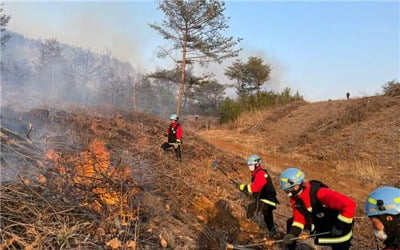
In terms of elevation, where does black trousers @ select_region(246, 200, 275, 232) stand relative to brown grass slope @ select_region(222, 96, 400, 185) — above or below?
below

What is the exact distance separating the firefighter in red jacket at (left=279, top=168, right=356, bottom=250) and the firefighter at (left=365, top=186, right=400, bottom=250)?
0.91 meters

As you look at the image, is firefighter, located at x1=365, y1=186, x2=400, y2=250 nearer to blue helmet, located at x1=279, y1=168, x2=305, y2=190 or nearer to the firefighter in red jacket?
the firefighter in red jacket

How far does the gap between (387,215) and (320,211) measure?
140 cm

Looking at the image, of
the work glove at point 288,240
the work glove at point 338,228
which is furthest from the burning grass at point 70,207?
the work glove at point 338,228

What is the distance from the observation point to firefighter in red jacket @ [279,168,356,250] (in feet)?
14.6

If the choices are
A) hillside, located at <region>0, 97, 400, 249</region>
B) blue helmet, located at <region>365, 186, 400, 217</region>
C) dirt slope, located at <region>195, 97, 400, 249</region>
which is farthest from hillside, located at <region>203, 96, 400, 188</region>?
blue helmet, located at <region>365, 186, 400, 217</region>

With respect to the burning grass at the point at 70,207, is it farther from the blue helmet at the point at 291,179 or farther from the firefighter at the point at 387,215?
the firefighter at the point at 387,215

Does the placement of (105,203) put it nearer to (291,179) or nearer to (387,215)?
(291,179)

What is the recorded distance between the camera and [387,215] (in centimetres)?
338

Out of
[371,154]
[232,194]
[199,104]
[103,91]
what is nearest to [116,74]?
[103,91]

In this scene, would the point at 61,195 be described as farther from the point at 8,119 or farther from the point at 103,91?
the point at 103,91

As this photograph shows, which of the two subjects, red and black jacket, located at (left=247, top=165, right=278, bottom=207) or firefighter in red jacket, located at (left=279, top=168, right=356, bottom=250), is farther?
red and black jacket, located at (left=247, top=165, right=278, bottom=207)

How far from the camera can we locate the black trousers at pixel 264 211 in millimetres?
6648

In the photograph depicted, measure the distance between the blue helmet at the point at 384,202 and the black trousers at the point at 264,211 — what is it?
3.21 m
